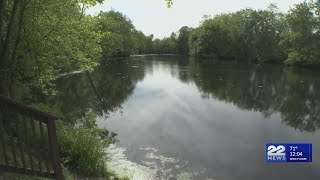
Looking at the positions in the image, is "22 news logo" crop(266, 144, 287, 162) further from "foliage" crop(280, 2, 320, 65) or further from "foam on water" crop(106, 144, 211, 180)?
"foliage" crop(280, 2, 320, 65)

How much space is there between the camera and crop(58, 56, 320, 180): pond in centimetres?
1406

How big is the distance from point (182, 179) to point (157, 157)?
2.84 metres

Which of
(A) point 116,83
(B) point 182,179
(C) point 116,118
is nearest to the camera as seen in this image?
(B) point 182,179

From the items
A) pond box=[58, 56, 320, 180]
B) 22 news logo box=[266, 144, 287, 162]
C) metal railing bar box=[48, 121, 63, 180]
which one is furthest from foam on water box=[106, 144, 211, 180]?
metal railing bar box=[48, 121, 63, 180]

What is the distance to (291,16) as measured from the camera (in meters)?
69.6

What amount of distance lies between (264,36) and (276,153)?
8024cm

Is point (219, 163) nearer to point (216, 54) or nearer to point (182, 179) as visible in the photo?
point (182, 179)

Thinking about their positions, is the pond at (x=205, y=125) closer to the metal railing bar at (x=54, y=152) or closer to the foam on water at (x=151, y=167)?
the foam on water at (x=151, y=167)

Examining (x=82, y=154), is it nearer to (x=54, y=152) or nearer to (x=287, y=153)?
(x=54, y=152)

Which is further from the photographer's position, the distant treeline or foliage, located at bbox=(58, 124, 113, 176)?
the distant treeline

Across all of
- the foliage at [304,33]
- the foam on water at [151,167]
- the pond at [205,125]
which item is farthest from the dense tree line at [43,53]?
the foliage at [304,33]

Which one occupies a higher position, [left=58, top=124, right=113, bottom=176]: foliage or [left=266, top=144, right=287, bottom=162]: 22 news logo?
[left=58, top=124, right=113, bottom=176]: foliage

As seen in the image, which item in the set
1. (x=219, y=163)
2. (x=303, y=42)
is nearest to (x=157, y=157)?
(x=219, y=163)

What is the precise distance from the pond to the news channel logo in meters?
0.34
